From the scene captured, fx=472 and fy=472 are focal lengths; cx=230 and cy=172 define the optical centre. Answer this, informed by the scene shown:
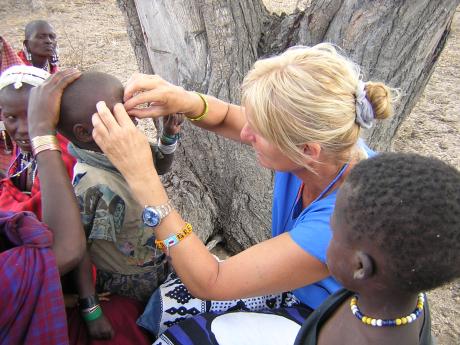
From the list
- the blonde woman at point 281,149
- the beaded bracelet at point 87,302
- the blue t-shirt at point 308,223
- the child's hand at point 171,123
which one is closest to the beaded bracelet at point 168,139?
the child's hand at point 171,123

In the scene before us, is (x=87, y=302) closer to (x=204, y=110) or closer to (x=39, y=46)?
(x=204, y=110)

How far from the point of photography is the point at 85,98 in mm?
1481

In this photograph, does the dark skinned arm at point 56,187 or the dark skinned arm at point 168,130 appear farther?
the dark skinned arm at point 168,130

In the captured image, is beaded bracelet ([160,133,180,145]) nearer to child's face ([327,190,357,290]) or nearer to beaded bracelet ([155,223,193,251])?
beaded bracelet ([155,223,193,251])

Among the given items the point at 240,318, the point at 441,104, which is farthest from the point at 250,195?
the point at 441,104

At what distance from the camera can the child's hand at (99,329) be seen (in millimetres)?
1579

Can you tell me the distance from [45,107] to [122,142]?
0.86ft

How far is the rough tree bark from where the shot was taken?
80.9 inches

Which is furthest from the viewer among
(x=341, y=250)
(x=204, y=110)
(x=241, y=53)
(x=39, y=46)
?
(x=39, y=46)

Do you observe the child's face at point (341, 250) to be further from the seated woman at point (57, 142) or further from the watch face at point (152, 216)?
the seated woman at point (57, 142)

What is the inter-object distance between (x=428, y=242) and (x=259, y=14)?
1.77 metres

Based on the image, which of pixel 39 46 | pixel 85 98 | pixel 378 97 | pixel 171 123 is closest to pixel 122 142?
pixel 85 98

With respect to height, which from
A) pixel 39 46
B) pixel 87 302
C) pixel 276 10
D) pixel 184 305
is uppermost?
pixel 39 46

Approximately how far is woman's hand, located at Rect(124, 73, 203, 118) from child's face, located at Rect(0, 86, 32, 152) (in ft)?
1.37
